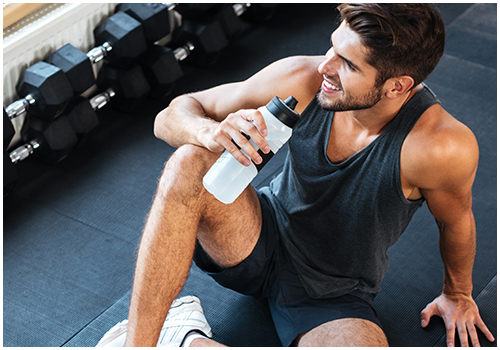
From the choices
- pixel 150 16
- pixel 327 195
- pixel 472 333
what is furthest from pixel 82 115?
pixel 472 333

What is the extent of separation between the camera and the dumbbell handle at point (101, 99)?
2.49m

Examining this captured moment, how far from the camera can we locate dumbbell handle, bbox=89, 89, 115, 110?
2.49m

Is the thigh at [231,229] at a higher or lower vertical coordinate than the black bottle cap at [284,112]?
lower

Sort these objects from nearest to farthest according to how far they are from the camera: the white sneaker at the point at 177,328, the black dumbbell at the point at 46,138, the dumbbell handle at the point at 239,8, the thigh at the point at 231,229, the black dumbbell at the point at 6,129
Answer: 1. the thigh at the point at 231,229
2. the white sneaker at the point at 177,328
3. the black dumbbell at the point at 6,129
4. the black dumbbell at the point at 46,138
5. the dumbbell handle at the point at 239,8

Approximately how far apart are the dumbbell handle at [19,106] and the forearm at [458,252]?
5.07ft

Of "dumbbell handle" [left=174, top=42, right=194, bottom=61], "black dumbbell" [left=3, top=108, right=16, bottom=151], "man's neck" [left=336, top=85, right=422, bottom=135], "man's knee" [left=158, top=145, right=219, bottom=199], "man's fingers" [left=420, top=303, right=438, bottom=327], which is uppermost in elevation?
"man's knee" [left=158, top=145, right=219, bottom=199]

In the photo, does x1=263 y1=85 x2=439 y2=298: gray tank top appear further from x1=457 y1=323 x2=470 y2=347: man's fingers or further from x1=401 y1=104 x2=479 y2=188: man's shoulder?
x1=457 y1=323 x2=470 y2=347: man's fingers

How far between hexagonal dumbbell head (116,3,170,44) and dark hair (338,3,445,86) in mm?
1465

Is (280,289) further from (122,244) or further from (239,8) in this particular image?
(239,8)

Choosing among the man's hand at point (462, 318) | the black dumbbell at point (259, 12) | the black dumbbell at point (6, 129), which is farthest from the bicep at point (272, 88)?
the black dumbbell at point (259, 12)

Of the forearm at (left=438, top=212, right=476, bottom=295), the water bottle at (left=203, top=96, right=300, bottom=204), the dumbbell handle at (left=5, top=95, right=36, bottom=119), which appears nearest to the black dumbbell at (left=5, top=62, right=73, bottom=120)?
the dumbbell handle at (left=5, top=95, right=36, bottom=119)

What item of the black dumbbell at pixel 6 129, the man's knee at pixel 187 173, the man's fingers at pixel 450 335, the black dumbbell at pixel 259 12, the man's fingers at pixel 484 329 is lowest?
the man's fingers at pixel 484 329

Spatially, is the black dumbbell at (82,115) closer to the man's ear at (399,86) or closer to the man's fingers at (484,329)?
the man's ear at (399,86)

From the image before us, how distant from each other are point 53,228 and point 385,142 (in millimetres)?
1269
